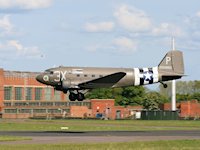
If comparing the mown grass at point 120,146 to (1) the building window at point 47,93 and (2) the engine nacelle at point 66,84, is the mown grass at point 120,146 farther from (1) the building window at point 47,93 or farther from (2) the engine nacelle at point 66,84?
(1) the building window at point 47,93

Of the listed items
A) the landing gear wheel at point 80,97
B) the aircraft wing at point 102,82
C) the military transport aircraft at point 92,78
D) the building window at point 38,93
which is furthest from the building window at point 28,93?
the landing gear wheel at point 80,97

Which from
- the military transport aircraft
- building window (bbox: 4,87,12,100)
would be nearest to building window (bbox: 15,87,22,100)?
building window (bbox: 4,87,12,100)

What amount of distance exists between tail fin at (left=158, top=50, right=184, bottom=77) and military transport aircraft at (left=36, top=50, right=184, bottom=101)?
0.99 m

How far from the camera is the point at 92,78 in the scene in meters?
65.0

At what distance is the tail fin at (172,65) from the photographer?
2768 inches

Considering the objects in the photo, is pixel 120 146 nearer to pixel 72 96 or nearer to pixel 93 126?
pixel 72 96

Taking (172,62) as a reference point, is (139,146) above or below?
below

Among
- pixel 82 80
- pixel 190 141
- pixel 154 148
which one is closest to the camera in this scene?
pixel 154 148

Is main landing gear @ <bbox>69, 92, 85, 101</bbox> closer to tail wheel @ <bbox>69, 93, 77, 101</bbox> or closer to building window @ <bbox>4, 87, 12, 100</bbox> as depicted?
tail wheel @ <bbox>69, 93, 77, 101</bbox>

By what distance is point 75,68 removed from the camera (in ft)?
216

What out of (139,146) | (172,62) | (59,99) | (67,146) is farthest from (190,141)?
(59,99)

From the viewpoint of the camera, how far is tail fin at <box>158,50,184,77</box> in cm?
7031

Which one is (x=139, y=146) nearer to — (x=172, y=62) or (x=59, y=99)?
(x=172, y=62)

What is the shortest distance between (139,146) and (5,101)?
127073mm
